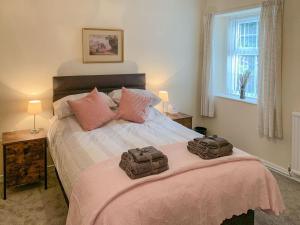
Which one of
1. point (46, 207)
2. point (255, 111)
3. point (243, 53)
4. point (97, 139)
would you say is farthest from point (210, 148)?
point (243, 53)

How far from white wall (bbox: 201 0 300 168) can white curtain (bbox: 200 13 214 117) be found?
134 mm

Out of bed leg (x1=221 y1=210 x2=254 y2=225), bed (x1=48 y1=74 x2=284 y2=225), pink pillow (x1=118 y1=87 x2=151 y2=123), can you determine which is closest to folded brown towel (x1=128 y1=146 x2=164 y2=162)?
bed (x1=48 y1=74 x2=284 y2=225)

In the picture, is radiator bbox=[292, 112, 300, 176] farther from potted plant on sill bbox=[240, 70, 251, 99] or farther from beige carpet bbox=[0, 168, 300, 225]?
potted plant on sill bbox=[240, 70, 251, 99]

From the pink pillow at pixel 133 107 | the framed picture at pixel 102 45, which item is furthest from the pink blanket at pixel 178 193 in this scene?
the framed picture at pixel 102 45

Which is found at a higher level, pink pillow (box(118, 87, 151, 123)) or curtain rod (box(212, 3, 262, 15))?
curtain rod (box(212, 3, 262, 15))

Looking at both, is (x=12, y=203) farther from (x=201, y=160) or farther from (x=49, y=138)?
(x=201, y=160)

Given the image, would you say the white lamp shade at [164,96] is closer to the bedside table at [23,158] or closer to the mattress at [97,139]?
the mattress at [97,139]

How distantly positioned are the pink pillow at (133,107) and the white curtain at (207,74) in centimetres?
137

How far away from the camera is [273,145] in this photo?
139 inches

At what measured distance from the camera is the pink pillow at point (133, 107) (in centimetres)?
322

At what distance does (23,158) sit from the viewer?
294 centimetres

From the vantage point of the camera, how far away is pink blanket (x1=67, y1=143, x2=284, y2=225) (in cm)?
158

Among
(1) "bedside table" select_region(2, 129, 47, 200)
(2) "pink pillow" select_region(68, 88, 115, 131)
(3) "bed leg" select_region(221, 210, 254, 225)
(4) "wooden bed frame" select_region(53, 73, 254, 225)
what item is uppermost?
(4) "wooden bed frame" select_region(53, 73, 254, 225)

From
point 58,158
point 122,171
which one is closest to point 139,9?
point 58,158
